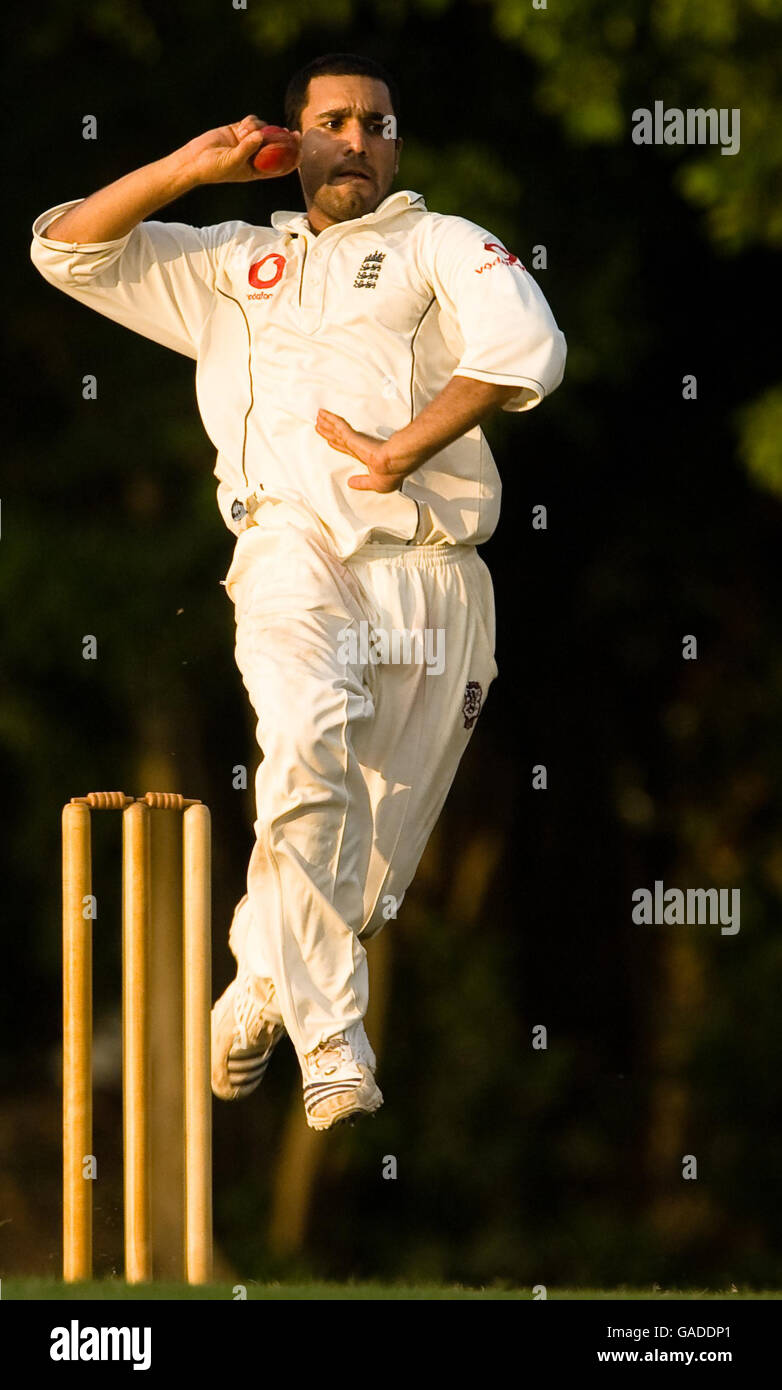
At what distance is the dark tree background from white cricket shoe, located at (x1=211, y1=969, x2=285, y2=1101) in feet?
10.9

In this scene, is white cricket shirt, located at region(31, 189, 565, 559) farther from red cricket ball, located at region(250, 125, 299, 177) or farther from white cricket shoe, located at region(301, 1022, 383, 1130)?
white cricket shoe, located at region(301, 1022, 383, 1130)

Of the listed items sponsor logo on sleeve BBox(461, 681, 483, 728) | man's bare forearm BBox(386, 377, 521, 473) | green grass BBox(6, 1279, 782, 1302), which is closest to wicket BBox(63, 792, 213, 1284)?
green grass BBox(6, 1279, 782, 1302)

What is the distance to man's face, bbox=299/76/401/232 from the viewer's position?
5914 mm

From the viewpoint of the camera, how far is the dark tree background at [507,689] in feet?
32.3

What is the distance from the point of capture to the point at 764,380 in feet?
34.1

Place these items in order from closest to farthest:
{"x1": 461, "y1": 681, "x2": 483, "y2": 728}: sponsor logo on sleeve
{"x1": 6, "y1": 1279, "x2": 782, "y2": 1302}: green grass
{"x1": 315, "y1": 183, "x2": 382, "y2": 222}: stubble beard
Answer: {"x1": 6, "y1": 1279, "x2": 782, "y2": 1302}: green grass
{"x1": 315, "y1": 183, "x2": 382, "y2": 222}: stubble beard
{"x1": 461, "y1": 681, "x2": 483, "y2": 728}: sponsor logo on sleeve

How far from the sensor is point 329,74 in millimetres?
5926

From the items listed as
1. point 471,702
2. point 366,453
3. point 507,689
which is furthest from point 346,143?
point 507,689

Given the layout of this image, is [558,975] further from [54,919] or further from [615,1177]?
[54,919]

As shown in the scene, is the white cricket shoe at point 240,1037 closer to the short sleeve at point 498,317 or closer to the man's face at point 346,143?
the short sleeve at point 498,317

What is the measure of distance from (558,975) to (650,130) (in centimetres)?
378

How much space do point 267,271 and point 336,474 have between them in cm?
51

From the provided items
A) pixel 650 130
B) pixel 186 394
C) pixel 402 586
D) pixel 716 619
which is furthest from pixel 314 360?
pixel 716 619

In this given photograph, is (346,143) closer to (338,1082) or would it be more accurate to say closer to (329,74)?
(329,74)
